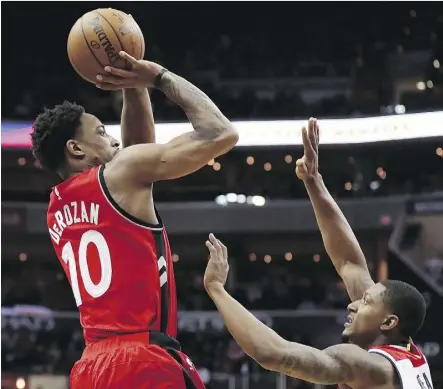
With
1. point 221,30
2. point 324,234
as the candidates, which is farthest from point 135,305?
point 221,30

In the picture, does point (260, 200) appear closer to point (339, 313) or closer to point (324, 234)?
point (339, 313)

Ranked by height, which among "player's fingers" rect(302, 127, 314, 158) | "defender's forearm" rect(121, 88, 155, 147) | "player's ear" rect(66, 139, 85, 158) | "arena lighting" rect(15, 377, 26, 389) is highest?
"defender's forearm" rect(121, 88, 155, 147)

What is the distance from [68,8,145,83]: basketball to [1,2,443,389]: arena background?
1210cm

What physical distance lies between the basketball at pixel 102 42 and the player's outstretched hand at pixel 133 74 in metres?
0.05

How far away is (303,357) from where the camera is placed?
315 cm

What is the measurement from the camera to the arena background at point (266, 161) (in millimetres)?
16391

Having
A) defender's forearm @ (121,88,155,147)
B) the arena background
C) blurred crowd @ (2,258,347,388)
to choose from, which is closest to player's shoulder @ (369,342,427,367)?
defender's forearm @ (121,88,155,147)

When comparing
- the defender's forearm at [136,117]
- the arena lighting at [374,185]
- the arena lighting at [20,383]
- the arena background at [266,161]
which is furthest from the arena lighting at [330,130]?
the defender's forearm at [136,117]

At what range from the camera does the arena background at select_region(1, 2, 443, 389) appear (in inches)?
645

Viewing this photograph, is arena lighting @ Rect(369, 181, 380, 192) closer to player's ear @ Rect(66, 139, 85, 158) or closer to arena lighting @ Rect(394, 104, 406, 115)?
arena lighting @ Rect(394, 104, 406, 115)

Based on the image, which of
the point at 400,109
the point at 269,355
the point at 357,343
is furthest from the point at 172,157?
the point at 400,109

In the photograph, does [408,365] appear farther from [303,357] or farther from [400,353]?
[303,357]

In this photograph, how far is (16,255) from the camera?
785 inches

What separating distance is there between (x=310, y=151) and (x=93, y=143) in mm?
1105
